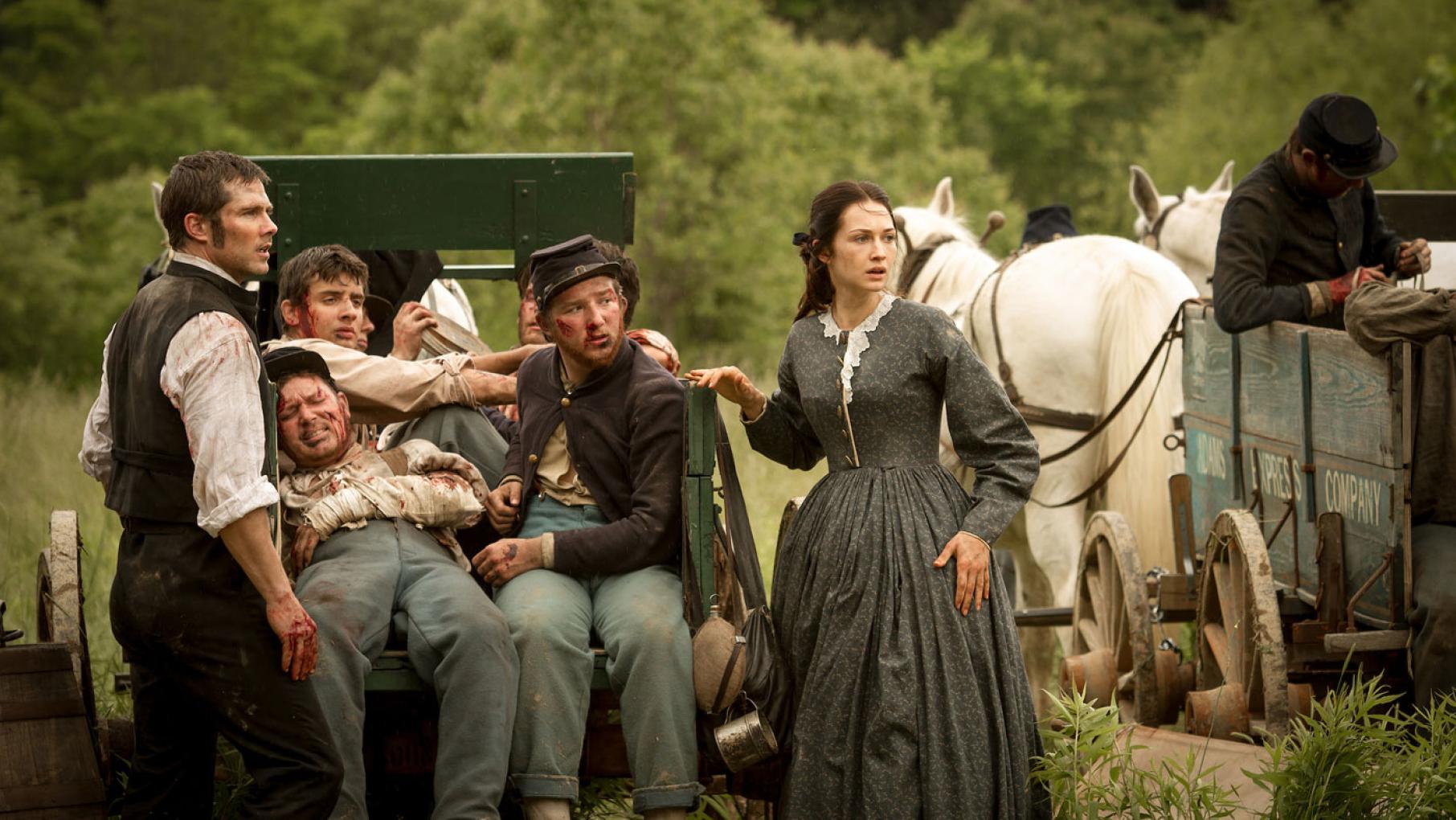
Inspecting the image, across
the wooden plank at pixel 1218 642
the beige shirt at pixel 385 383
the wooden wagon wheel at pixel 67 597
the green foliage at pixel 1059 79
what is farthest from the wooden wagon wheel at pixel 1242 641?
the green foliage at pixel 1059 79

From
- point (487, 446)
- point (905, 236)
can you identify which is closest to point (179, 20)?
point (905, 236)

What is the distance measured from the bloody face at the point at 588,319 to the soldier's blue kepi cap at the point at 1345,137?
2.36 metres

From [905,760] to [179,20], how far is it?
107 feet

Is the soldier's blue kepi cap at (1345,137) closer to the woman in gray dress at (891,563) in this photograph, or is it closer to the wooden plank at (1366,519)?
the wooden plank at (1366,519)

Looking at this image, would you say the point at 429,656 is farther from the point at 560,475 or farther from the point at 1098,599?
the point at 1098,599

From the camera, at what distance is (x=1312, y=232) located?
5.45 meters

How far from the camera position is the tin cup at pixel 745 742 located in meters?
4.03

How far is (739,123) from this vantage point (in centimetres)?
1844

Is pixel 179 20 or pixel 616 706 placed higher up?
pixel 179 20

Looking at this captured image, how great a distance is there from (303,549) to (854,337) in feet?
4.90

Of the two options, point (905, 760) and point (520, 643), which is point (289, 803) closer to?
point (520, 643)

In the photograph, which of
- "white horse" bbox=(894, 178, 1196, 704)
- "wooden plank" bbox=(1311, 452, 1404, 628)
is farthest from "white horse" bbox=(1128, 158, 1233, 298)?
"wooden plank" bbox=(1311, 452, 1404, 628)

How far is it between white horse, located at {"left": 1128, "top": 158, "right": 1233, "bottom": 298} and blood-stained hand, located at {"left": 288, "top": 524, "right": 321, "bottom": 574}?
5050mm

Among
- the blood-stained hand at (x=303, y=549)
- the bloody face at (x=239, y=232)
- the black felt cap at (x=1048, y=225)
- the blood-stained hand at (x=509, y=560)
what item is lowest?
the blood-stained hand at (x=509, y=560)
